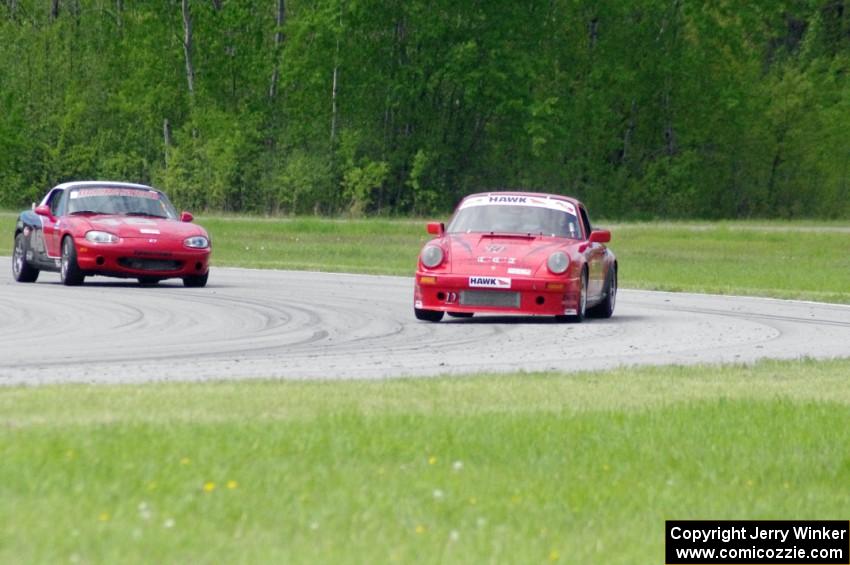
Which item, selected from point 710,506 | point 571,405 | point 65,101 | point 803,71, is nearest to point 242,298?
point 571,405

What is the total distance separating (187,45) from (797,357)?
1962 inches

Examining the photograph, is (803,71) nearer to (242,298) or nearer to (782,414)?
(242,298)

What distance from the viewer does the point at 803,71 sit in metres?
69.1

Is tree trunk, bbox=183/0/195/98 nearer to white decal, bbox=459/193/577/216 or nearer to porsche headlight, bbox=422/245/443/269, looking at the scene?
white decal, bbox=459/193/577/216

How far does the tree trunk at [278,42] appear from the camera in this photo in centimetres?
6238

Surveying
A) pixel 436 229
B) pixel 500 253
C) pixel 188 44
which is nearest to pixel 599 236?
pixel 500 253

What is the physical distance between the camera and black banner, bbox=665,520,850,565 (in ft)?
21.0

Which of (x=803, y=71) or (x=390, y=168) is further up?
(x=803, y=71)

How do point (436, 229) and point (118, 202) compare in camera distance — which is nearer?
point (436, 229)

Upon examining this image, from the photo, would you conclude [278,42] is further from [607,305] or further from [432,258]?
[432,258]

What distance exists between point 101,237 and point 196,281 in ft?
5.00

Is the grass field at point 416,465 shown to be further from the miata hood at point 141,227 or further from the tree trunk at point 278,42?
the tree trunk at point 278,42

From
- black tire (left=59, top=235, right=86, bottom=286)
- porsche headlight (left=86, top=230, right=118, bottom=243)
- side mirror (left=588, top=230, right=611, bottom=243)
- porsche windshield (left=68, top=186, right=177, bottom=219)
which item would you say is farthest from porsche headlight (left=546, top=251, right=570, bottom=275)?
porsche windshield (left=68, top=186, right=177, bottom=219)

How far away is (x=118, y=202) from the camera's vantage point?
2380 cm
